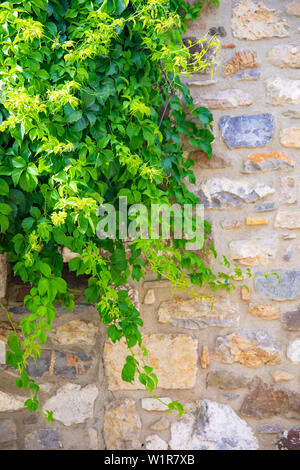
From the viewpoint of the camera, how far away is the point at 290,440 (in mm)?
1865

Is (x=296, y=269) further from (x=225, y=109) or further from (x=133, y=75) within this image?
(x=133, y=75)

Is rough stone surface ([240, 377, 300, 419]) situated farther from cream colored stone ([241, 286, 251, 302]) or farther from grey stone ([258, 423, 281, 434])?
cream colored stone ([241, 286, 251, 302])

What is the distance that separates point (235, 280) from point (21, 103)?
1.12 m

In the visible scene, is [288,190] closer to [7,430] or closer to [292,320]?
[292,320]

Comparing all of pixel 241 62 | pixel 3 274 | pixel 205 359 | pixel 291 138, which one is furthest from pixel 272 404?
pixel 241 62

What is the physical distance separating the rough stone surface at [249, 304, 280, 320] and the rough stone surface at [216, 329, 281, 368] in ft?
0.22

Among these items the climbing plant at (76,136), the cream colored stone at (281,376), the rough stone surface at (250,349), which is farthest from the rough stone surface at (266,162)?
the cream colored stone at (281,376)

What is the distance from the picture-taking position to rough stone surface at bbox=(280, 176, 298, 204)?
1914 mm

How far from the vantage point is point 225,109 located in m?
1.95

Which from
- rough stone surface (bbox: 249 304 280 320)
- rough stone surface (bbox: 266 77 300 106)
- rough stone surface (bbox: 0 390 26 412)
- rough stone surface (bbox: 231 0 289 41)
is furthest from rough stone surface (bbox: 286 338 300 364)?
rough stone surface (bbox: 231 0 289 41)

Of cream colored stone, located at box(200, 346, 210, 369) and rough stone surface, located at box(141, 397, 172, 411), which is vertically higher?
cream colored stone, located at box(200, 346, 210, 369)

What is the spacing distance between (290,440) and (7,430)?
1194 mm

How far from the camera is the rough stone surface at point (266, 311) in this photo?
1899 millimetres

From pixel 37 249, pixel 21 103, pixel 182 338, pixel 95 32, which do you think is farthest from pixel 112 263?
pixel 95 32
